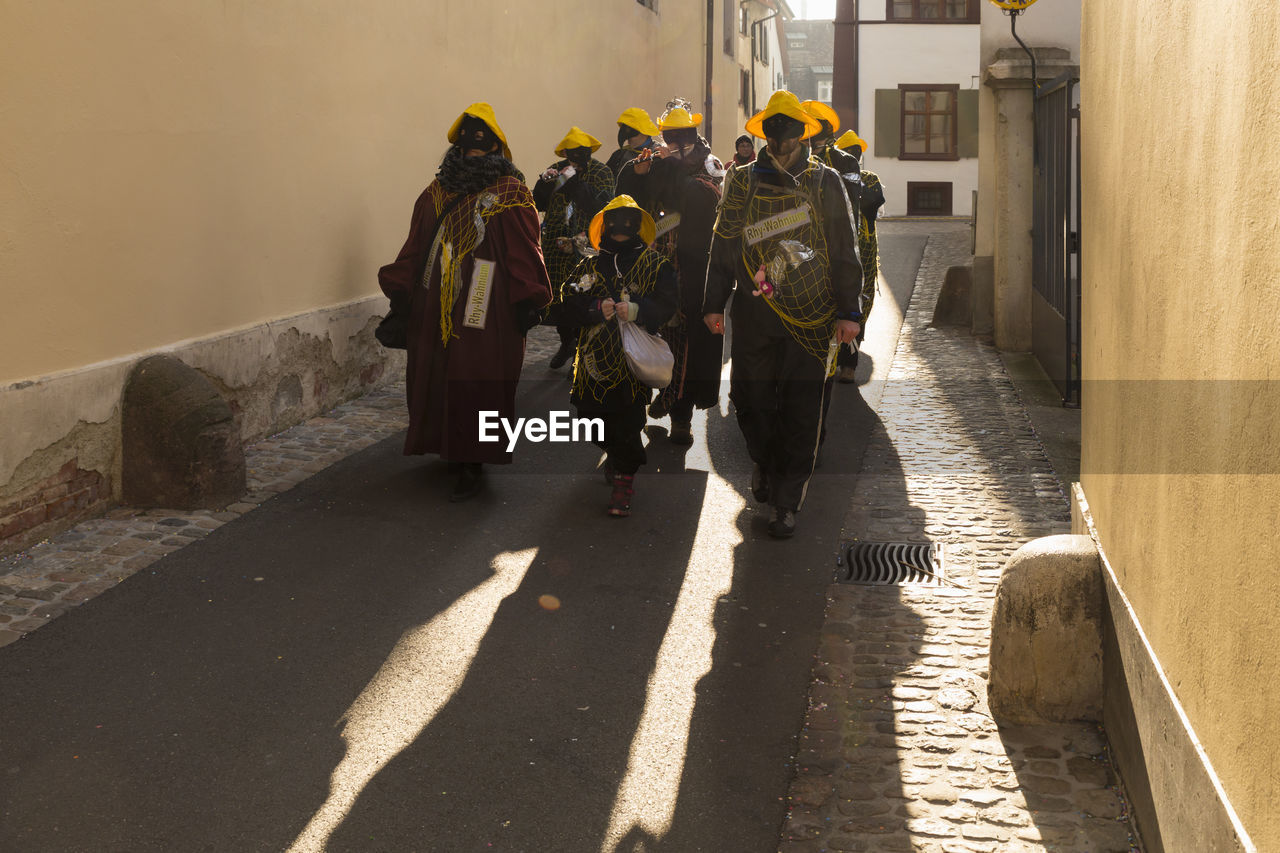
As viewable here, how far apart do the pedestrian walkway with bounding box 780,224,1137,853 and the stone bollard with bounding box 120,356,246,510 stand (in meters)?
3.15

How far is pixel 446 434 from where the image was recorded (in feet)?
24.4

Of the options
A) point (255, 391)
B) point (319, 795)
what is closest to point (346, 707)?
point (319, 795)

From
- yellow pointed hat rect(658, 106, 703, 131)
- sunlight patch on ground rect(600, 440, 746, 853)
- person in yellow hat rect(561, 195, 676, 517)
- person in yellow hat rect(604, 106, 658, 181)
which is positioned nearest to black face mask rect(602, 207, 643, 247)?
person in yellow hat rect(561, 195, 676, 517)

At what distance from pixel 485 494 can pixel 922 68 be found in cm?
2587

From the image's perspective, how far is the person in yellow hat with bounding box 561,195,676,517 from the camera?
6.91 m

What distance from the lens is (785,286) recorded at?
21.4ft

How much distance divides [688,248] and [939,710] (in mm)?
4580

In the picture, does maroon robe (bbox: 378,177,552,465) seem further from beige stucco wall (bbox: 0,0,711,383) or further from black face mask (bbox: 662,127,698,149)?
black face mask (bbox: 662,127,698,149)

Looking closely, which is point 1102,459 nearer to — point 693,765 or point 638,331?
point 693,765

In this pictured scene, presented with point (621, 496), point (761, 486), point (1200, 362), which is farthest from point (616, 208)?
point (1200, 362)

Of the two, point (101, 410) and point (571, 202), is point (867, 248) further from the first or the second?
point (101, 410)

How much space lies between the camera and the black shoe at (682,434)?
8.65m

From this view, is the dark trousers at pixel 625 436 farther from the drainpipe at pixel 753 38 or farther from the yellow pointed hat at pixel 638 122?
the drainpipe at pixel 753 38

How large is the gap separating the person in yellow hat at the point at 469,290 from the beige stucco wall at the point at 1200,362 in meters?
3.47
